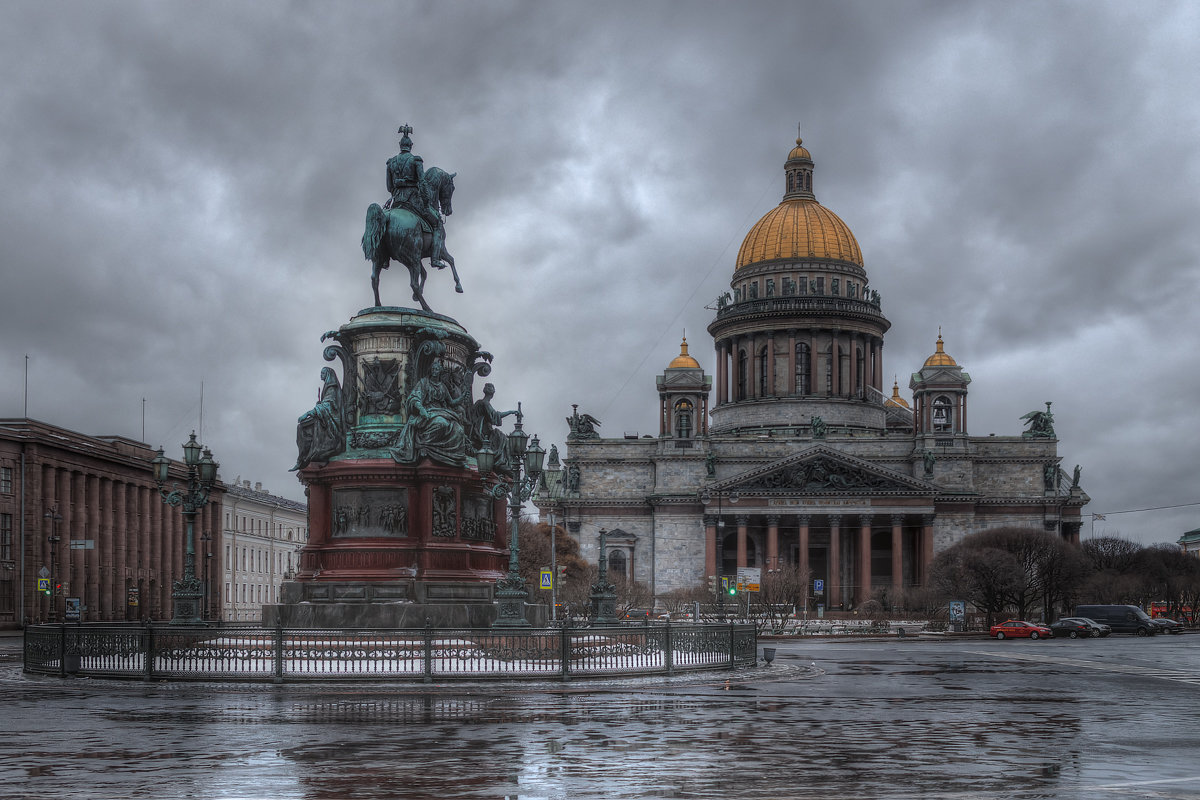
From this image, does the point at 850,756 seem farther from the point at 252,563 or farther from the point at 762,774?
the point at 252,563

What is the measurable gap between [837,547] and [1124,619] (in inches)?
1639

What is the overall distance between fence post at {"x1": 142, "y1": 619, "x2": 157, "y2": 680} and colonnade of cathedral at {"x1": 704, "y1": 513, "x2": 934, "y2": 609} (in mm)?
84890

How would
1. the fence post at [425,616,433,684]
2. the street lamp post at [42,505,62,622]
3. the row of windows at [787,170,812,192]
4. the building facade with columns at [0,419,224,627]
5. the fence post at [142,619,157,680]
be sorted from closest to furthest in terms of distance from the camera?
the fence post at [425,616,433,684]
the fence post at [142,619,157,680]
the street lamp post at [42,505,62,622]
the building facade with columns at [0,419,224,627]
the row of windows at [787,170,812,192]

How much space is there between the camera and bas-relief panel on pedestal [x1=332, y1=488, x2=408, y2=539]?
29.8 m

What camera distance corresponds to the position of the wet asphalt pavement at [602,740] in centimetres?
1320

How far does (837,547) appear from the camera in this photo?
11525 cm

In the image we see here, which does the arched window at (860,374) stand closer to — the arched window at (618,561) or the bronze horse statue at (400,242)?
the arched window at (618,561)

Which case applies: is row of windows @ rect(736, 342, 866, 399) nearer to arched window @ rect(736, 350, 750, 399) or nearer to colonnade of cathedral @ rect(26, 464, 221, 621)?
arched window @ rect(736, 350, 750, 399)

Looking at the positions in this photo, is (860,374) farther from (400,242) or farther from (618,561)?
(400,242)

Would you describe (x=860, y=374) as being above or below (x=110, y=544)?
above

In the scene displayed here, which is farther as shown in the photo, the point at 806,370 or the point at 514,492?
the point at 806,370

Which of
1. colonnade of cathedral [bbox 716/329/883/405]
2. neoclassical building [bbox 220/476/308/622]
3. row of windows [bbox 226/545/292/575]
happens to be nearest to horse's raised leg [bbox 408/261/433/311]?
neoclassical building [bbox 220/476/308/622]

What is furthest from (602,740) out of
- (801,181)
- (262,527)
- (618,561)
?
(801,181)

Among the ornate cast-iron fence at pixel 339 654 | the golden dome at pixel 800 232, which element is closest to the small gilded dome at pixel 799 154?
the golden dome at pixel 800 232
